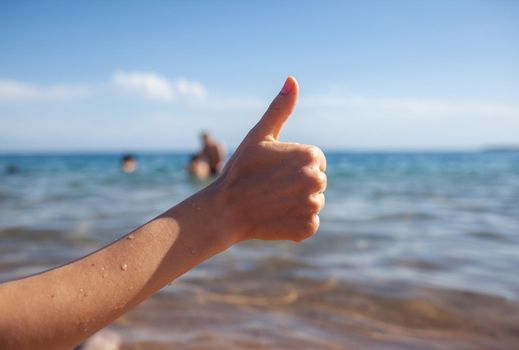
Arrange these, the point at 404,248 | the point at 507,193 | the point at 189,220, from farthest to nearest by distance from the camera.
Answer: the point at 507,193 → the point at 404,248 → the point at 189,220

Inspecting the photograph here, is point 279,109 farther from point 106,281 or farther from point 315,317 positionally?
point 315,317

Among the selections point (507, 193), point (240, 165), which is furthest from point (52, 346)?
point (507, 193)

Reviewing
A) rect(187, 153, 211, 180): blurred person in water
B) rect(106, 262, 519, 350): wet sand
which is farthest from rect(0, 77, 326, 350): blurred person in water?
rect(187, 153, 211, 180): blurred person in water

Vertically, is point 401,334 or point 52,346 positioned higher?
point 52,346

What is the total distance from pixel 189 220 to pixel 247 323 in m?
1.38

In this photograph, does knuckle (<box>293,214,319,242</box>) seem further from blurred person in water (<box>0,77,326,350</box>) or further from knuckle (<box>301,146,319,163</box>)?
knuckle (<box>301,146,319,163</box>)

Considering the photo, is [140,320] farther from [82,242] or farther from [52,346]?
[82,242]

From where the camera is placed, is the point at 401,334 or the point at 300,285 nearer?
the point at 401,334

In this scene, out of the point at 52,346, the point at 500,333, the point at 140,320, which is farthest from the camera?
the point at 140,320

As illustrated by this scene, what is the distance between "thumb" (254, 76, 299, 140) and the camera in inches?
53.2

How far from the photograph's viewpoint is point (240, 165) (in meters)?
1.34

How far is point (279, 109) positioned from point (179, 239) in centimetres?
51

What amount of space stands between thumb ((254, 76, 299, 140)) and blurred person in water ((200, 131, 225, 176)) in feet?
38.2

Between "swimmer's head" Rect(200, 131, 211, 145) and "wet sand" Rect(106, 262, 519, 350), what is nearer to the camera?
"wet sand" Rect(106, 262, 519, 350)
